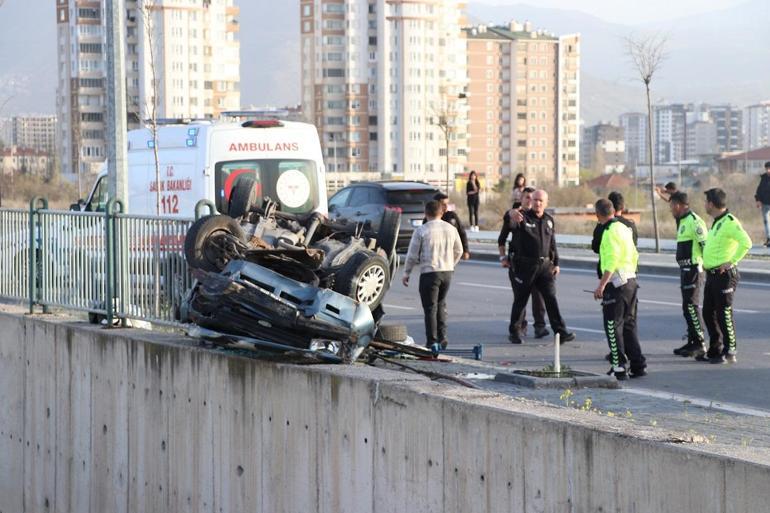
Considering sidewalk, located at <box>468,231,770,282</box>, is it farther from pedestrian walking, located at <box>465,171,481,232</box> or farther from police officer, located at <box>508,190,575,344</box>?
police officer, located at <box>508,190,575,344</box>

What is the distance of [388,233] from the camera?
444 inches

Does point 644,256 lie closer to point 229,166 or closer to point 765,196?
point 765,196

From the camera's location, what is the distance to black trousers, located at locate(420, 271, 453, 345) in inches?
567

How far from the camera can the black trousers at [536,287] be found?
1549 centimetres

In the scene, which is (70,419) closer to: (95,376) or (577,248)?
(95,376)

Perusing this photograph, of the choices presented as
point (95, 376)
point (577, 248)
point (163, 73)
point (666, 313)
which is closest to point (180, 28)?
point (163, 73)

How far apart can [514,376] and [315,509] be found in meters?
2.56

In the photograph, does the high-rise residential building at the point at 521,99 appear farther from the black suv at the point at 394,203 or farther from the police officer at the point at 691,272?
the police officer at the point at 691,272

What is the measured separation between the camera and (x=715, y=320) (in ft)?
46.2

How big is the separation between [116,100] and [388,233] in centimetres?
328

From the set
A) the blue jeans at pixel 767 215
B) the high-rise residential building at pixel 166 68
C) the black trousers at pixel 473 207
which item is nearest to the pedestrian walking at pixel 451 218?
the blue jeans at pixel 767 215

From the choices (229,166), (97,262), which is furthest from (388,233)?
(229,166)

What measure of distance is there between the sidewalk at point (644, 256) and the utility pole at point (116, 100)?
1320 cm

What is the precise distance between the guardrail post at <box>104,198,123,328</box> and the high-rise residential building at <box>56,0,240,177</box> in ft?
279
